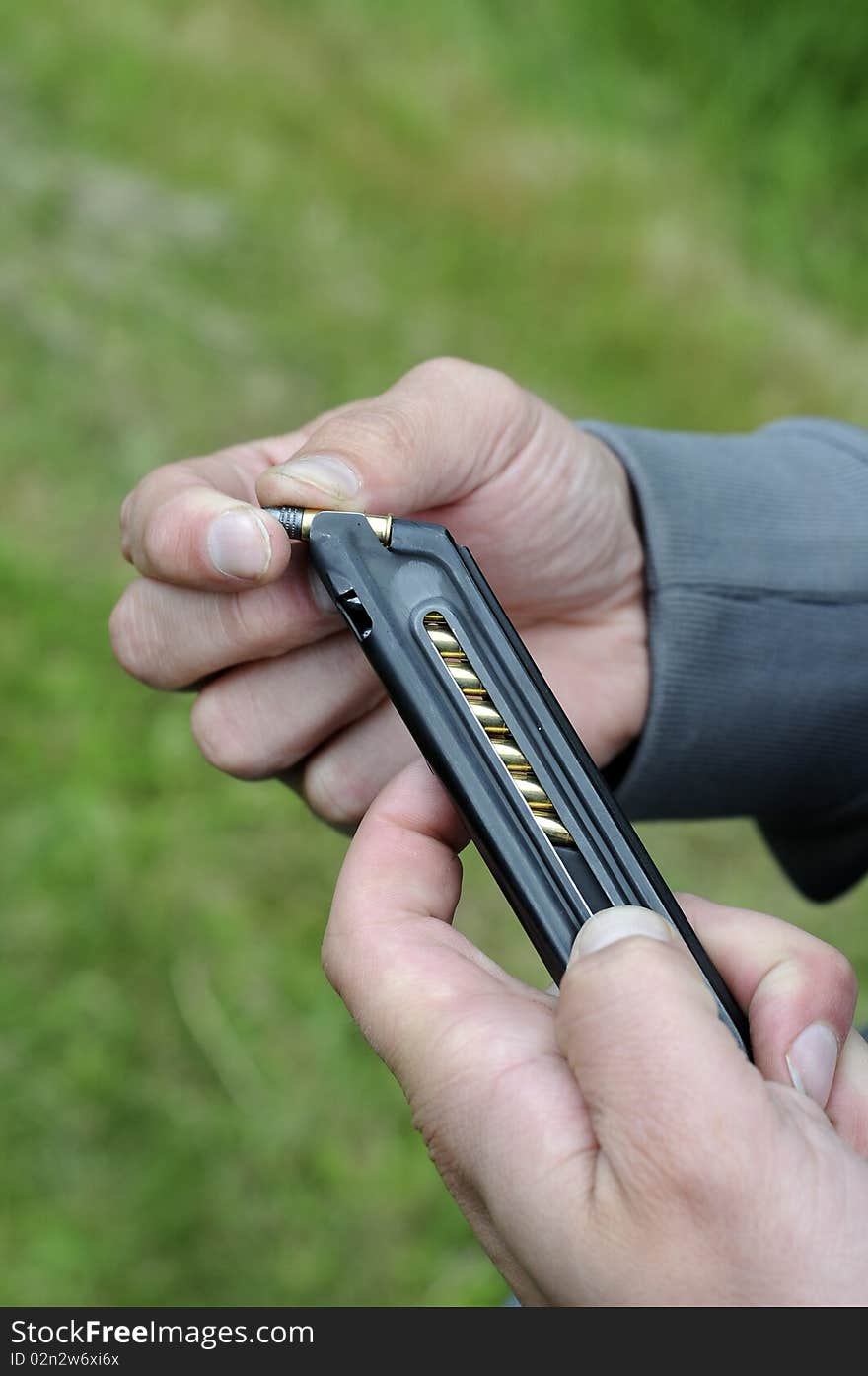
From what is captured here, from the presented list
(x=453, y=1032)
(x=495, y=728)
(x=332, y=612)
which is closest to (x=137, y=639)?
(x=332, y=612)

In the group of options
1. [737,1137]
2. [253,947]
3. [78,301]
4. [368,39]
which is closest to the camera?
[737,1137]

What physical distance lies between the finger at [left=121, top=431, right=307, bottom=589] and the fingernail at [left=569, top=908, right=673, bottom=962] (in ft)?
1.22

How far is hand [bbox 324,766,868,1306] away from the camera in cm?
61

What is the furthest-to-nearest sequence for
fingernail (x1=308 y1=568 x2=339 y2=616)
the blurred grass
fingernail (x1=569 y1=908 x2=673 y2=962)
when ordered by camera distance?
the blurred grass, fingernail (x1=308 y1=568 x2=339 y2=616), fingernail (x1=569 y1=908 x2=673 y2=962)

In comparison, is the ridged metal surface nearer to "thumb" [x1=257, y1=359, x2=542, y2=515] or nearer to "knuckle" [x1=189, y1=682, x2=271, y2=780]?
"thumb" [x1=257, y1=359, x2=542, y2=515]

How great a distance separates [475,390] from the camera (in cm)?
117

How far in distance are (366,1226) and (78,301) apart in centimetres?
191

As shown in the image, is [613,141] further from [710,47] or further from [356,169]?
[356,169]

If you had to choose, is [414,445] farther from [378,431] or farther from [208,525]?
[208,525]

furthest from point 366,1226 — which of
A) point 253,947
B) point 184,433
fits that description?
point 184,433

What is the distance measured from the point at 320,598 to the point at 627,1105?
0.54m

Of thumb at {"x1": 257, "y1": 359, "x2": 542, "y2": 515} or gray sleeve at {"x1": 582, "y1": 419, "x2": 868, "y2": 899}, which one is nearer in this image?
thumb at {"x1": 257, "y1": 359, "x2": 542, "y2": 515}

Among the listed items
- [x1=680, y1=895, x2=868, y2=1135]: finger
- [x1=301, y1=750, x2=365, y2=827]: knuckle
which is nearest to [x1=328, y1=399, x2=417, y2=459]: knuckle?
[x1=301, y1=750, x2=365, y2=827]: knuckle

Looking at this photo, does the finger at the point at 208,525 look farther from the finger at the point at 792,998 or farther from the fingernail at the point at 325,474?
the finger at the point at 792,998
